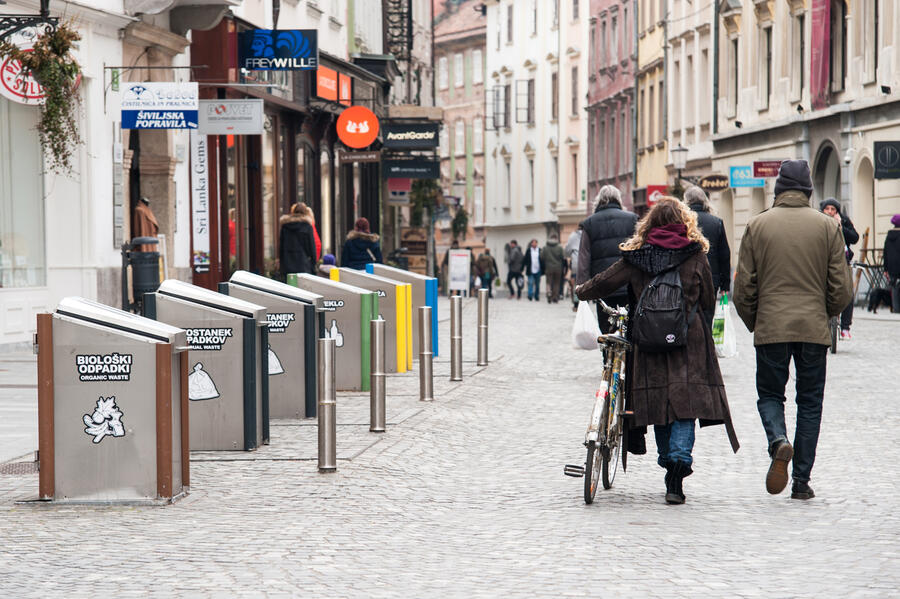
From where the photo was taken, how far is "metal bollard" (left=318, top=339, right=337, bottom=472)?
31.8 ft

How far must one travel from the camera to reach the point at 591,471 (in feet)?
28.1

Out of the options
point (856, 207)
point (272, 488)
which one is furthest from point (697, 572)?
point (856, 207)

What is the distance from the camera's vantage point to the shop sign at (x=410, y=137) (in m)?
43.6

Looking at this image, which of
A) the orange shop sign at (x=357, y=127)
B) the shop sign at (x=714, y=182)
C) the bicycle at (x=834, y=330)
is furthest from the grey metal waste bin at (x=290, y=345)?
the shop sign at (x=714, y=182)

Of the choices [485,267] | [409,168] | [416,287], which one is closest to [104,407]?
[416,287]

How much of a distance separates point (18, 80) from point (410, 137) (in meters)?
25.7

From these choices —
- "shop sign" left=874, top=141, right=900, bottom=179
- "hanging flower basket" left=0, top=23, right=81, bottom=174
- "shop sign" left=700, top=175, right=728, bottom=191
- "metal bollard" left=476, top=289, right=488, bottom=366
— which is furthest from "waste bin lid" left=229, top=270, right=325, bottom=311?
"shop sign" left=700, top=175, right=728, bottom=191

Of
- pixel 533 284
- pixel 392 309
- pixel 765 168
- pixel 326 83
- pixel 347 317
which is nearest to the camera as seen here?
pixel 347 317

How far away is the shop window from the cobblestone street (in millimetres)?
6703

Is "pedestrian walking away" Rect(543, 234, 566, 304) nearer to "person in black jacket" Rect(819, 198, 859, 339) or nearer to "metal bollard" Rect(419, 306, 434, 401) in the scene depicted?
"person in black jacket" Rect(819, 198, 859, 339)

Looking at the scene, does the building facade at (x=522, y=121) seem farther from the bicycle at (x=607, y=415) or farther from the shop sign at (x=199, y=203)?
the bicycle at (x=607, y=415)

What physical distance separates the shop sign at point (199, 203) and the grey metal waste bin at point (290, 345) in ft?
39.6

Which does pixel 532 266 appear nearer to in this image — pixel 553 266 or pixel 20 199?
pixel 553 266

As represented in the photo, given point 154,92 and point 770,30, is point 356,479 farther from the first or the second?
point 770,30
